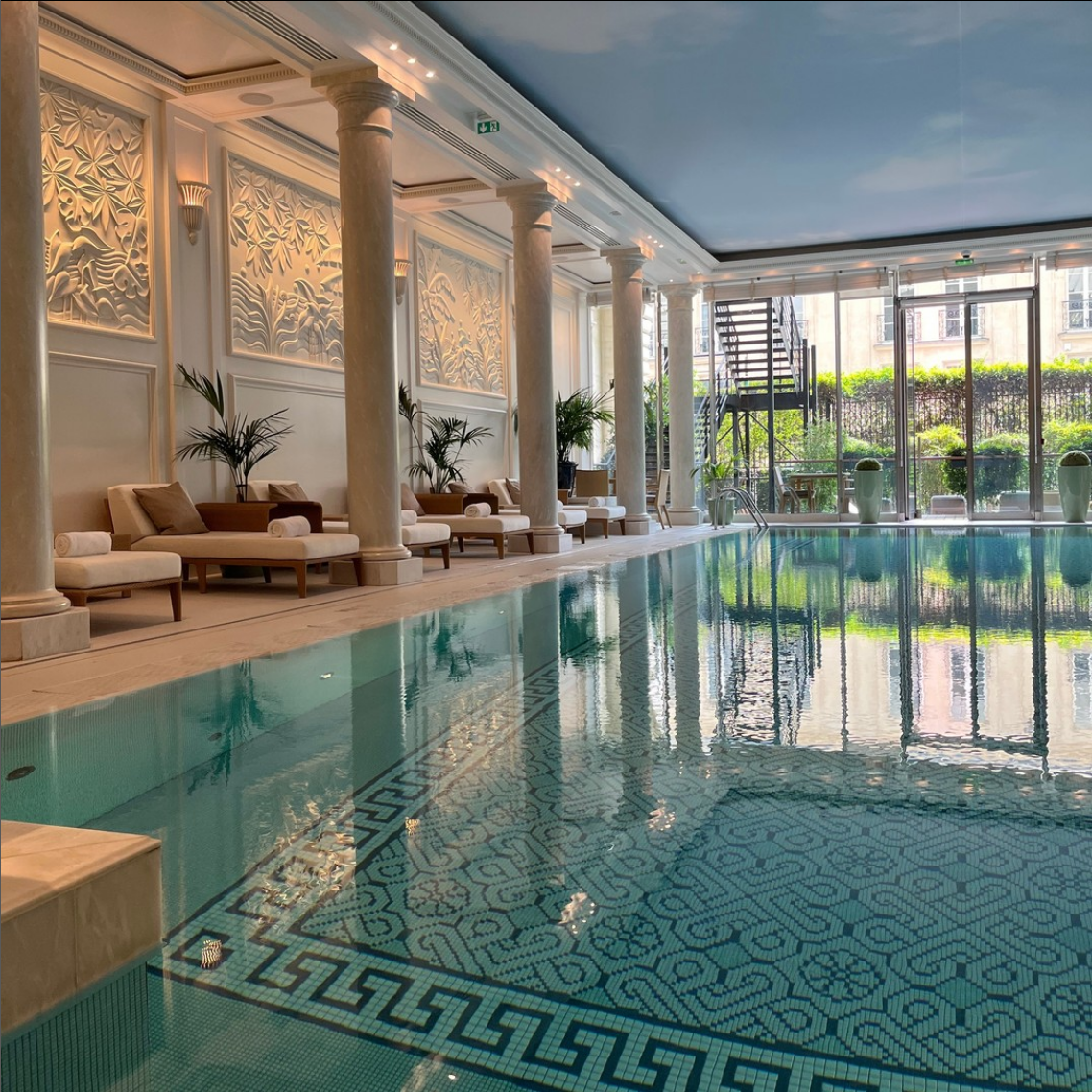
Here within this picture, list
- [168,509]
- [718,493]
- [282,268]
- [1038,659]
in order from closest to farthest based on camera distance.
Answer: [1038,659]
[168,509]
[282,268]
[718,493]

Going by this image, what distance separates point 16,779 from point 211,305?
710cm

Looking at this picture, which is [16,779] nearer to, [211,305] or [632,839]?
[632,839]

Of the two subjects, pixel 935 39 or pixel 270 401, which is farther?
pixel 270 401

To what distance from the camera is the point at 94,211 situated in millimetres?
8195

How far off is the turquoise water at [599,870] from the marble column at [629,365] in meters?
9.99

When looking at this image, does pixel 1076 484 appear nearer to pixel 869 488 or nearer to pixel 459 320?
pixel 869 488

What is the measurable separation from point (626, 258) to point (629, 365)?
143 cm

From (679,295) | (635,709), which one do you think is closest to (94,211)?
(635,709)

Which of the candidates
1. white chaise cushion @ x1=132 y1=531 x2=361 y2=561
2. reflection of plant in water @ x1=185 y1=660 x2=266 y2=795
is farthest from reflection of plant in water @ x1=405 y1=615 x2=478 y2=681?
white chaise cushion @ x1=132 y1=531 x2=361 y2=561

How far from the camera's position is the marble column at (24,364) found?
5.06 meters

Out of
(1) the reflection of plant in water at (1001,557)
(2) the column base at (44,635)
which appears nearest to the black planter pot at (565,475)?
(1) the reflection of plant in water at (1001,557)

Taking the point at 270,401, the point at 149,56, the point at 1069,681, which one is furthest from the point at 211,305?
the point at 1069,681

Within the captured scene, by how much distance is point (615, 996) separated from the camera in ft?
5.83

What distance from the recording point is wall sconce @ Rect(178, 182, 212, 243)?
→ 9031 millimetres
